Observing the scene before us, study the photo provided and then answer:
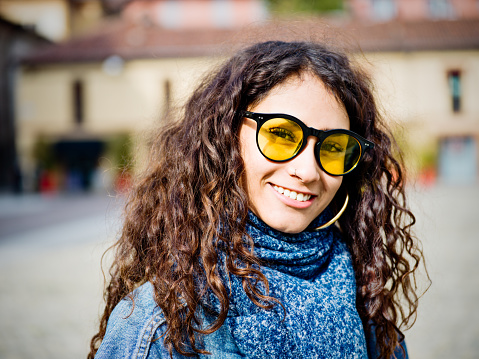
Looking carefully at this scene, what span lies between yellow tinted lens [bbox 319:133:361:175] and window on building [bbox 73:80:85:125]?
24.8 metres

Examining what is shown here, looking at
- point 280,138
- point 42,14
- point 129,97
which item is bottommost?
point 280,138

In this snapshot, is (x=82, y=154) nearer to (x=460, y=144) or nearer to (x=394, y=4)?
(x=460, y=144)

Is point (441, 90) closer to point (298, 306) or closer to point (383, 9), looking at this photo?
point (383, 9)

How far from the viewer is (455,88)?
23312 millimetres

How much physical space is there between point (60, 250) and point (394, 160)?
8.01m

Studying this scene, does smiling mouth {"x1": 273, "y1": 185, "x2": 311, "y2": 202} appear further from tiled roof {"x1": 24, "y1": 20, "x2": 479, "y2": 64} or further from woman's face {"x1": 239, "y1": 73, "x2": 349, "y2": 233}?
tiled roof {"x1": 24, "y1": 20, "x2": 479, "y2": 64}

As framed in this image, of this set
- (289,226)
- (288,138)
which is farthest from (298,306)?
(288,138)

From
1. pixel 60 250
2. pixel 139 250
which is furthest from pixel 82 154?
pixel 139 250

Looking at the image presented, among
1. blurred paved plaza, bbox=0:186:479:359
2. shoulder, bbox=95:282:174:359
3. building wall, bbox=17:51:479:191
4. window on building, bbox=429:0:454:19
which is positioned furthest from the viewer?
window on building, bbox=429:0:454:19

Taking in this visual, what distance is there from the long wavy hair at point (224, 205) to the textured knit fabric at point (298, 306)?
41 millimetres

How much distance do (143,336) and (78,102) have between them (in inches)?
990

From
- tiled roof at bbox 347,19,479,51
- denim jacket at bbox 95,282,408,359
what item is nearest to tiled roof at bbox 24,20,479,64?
tiled roof at bbox 347,19,479,51

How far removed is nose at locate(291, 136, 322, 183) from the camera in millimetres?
1221

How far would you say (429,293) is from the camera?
547cm
